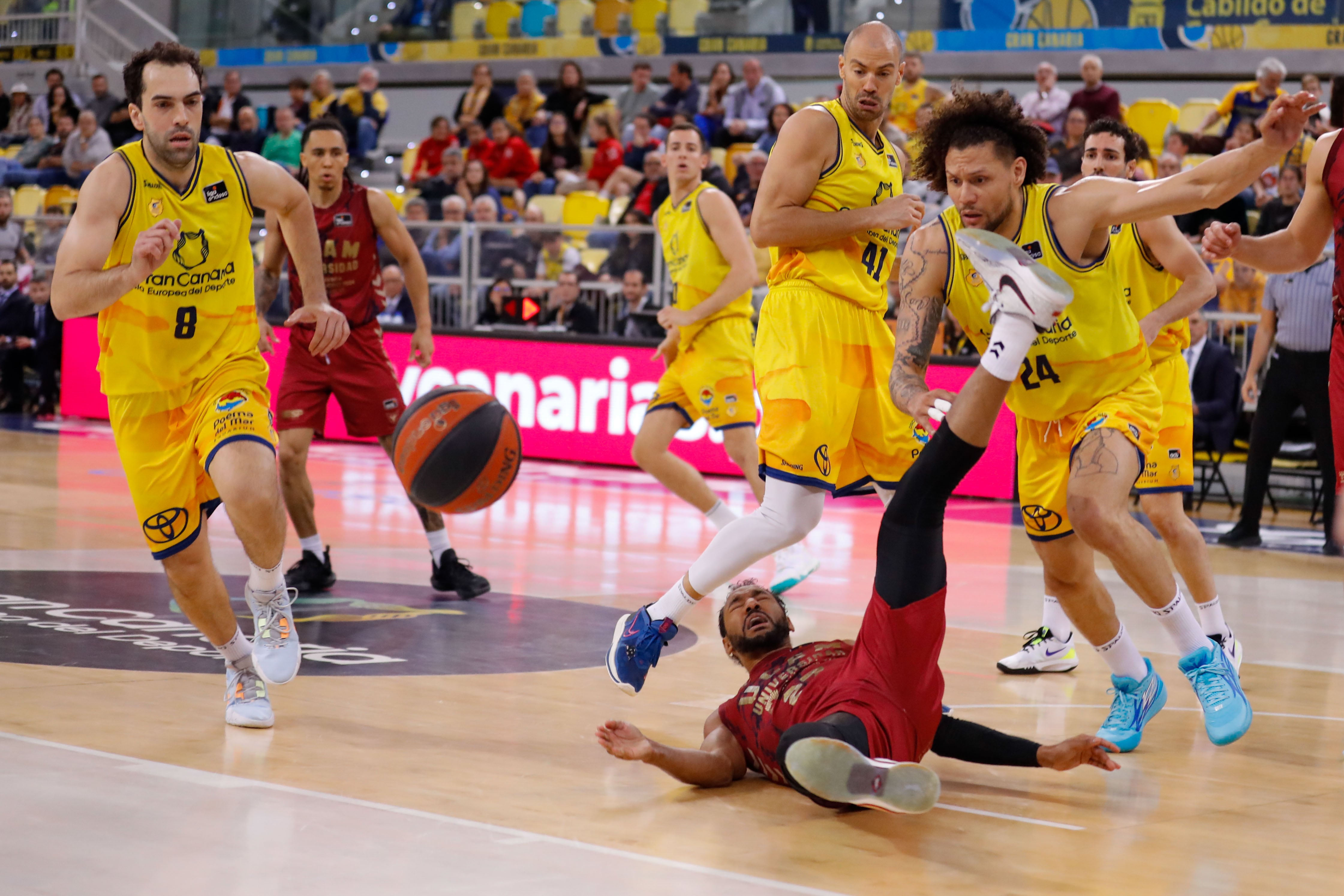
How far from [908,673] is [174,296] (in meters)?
2.66

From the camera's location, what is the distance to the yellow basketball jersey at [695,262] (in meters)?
8.25

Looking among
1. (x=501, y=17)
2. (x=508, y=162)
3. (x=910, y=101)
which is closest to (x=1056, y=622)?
(x=910, y=101)

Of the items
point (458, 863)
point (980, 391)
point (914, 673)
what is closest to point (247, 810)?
point (458, 863)

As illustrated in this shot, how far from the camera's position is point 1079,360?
185 inches

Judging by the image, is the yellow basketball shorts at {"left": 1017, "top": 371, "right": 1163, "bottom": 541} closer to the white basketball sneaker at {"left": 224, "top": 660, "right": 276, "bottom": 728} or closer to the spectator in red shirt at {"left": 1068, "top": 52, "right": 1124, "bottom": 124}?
the white basketball sneaker at {"left": 224, "top": 660, "right": 276, "bottom": 728}

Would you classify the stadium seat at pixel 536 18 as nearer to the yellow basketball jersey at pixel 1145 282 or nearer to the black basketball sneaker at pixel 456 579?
the black basketball sneaker at pixel 456 579

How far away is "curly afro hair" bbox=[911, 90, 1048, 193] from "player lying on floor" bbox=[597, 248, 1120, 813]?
2.40 feet

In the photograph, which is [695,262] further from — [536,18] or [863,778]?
[536,18]

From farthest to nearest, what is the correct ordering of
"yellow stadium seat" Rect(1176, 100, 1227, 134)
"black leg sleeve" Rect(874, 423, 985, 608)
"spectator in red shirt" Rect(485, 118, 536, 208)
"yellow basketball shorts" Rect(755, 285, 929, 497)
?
"spectator in red shirt" Rect(485, 118, 536, 208) < "yellow stadium seat" Rect(1176, 100, 1227, 134) < "yellow basketball shorts" Rect(755, 285, 929, 497) < "black leg sleeve" Rect(874, 423, 985, 608)

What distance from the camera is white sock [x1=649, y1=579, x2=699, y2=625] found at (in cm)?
512

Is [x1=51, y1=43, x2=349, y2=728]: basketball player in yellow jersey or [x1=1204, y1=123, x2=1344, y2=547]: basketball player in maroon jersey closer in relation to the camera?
[x1=1204, y1=123, x2=1344, y2=547]: basketball player in maroon jersey

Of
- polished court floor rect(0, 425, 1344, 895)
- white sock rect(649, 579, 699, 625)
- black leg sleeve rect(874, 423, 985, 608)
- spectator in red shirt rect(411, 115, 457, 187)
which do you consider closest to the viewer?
polished court floor rect(0, 425, 1344, 895)

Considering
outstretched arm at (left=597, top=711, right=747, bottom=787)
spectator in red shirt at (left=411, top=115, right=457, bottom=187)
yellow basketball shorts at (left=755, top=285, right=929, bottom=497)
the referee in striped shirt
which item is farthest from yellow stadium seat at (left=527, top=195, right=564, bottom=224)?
outstretched arm at (left=597, top=711, right=747, bottom=787)

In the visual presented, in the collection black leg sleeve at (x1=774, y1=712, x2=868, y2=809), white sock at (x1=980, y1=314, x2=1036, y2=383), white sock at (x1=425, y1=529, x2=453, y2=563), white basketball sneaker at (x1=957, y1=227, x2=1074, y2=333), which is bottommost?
white sock at (x1=425, y1=529, x2=453, y2=563)
